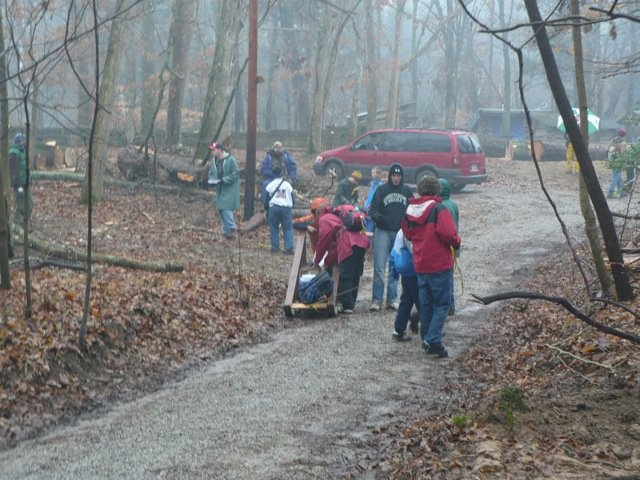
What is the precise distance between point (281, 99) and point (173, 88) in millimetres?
44474

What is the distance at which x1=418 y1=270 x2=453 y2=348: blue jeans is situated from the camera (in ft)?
33.4

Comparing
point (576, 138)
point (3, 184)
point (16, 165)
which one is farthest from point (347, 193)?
point (576, 138)

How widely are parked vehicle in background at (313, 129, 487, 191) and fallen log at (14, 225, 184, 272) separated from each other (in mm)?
16192

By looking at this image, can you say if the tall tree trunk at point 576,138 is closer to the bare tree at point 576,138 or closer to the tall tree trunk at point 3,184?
the bare tree at point 576,138

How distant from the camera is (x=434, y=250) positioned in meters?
10.2

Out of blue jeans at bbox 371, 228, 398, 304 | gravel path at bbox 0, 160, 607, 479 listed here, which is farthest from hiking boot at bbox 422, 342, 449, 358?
blue jeans at bbox 371, 228, 398, 304

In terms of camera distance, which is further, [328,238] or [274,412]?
[328,238]

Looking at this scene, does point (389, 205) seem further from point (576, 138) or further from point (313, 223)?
point (576, 138)

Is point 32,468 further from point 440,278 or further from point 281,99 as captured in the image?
point 281,99

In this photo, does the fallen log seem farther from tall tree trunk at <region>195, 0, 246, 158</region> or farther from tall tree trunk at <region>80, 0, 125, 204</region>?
tall tree trunk at <region>195, 0, 246, 158</region>

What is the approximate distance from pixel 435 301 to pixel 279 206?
8085mm

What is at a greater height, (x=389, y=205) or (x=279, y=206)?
(x=389, y=205)

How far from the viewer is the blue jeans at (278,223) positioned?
59.2 ft

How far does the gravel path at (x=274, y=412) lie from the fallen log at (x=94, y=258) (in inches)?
107
